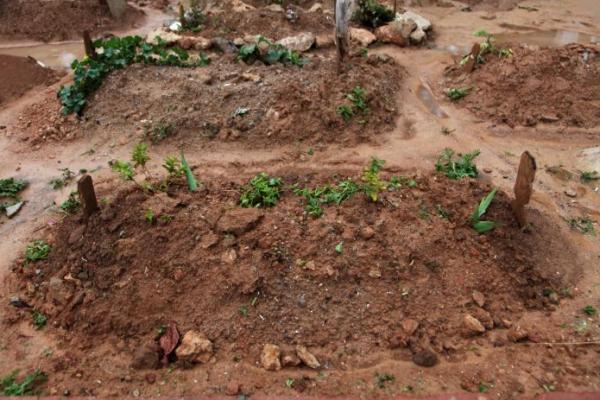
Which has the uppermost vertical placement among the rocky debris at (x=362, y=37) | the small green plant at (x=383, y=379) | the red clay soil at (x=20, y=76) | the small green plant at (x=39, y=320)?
the rocky debris at (x=362, y=37)

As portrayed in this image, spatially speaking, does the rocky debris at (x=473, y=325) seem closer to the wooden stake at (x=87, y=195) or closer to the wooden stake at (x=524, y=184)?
the wooden stake at (x=524, y=184)

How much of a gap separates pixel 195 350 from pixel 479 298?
2108mm

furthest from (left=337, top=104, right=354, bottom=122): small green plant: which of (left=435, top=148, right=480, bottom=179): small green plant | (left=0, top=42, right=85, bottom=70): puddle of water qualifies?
(left=0, top=42, right=85, bottom=70): puddle of water

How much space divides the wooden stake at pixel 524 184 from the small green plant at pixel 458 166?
0.96 metres

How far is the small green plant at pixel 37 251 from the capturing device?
4.12 metres

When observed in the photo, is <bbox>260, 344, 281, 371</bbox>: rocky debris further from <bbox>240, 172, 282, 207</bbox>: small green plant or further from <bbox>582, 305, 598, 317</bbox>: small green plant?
<bbox>582, 305, 598, 317</bbox>: small green plant

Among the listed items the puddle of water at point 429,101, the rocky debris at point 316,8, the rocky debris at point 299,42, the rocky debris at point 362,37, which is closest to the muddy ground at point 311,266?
the puddle of water at point 429,101

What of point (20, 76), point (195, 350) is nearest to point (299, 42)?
point (20, 76)

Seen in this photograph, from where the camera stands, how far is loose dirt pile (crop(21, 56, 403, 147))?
576cm

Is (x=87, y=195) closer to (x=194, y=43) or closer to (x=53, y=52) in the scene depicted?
(x=194, y=43)

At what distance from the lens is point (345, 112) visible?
5.81m

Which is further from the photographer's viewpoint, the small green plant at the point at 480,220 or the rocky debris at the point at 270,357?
the small green plant at the point at 480,220

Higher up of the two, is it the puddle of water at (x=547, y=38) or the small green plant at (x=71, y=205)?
the puddle of water at (x=547, y=38)

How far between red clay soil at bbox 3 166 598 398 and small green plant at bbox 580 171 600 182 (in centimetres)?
123
